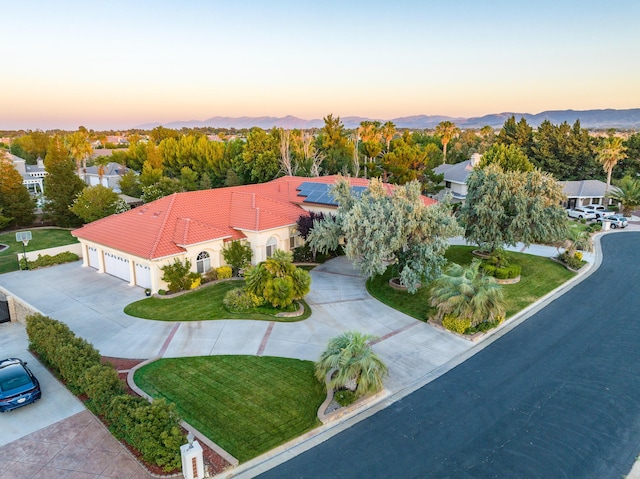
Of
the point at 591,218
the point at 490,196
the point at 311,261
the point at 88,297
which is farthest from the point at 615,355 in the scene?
the point at 591,218

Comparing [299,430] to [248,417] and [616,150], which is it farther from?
[616,150]

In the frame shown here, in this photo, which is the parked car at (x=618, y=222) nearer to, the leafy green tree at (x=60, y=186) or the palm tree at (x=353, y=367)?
the palm tree at (x=353, y=367)

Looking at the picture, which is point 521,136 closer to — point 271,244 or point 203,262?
point 271,244

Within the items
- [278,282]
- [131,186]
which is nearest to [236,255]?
[278,282]

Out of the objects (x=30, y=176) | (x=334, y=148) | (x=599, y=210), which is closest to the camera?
(x=599, y=210)

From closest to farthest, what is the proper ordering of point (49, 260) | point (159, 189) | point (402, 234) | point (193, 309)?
1. point (193, 309)
2. point (402, 234)
3. point (49, 260)
4. point (159, 189)

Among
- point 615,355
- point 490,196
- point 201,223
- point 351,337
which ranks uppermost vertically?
point 490,196

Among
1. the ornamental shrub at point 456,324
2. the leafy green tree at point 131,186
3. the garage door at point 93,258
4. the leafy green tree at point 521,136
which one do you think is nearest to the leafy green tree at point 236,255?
the garage door at point 93,258

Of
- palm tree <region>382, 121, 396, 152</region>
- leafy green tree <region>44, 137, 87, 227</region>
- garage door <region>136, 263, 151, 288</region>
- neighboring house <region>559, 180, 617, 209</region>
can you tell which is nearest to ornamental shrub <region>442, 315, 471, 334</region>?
garage door <region>136, 263, 151, 288</region>
